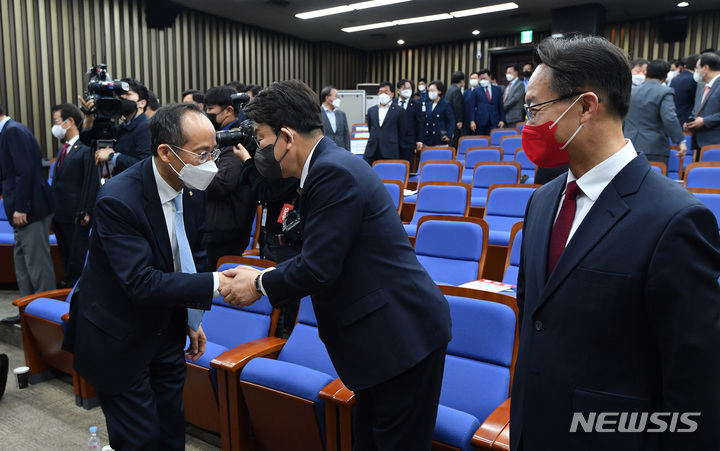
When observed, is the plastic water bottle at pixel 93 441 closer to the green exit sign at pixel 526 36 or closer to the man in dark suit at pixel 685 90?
the man in dark suit at pixel 685 90

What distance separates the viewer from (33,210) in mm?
3992

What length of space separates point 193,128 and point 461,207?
2673 mm

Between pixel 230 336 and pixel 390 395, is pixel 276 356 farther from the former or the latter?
pixel 390 395

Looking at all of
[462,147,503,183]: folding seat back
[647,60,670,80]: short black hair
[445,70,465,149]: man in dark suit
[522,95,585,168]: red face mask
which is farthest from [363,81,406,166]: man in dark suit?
[522,95,585,168]: red face mask

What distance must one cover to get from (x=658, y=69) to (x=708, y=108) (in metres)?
0.86

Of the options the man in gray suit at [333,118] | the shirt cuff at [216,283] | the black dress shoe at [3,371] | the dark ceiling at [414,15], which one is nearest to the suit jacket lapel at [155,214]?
the shirt cuff at [216,283]

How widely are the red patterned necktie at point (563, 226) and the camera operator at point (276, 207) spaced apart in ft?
4.80

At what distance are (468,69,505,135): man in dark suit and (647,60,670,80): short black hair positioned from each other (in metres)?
4.23

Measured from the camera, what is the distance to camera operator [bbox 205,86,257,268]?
296cm

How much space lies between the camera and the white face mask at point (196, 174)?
165 centimetres

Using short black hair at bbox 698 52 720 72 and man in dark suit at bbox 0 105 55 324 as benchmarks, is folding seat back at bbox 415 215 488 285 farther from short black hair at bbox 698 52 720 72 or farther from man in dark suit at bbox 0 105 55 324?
short black hair at bbox 698 52 720 72

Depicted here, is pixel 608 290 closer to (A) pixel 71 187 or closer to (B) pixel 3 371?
(B) pixel 3 371

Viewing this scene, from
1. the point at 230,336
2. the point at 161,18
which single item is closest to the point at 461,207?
the point at 230,336

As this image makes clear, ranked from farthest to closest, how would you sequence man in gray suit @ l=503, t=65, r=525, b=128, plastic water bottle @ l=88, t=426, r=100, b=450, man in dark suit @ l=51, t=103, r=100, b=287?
man in gray suit @ l=503, t=65, r=525, b=128, man in dark suit @ l=51, t=103, r=100, b=287, plastic water bottle @ l=88, t=426, r=100, b=450
